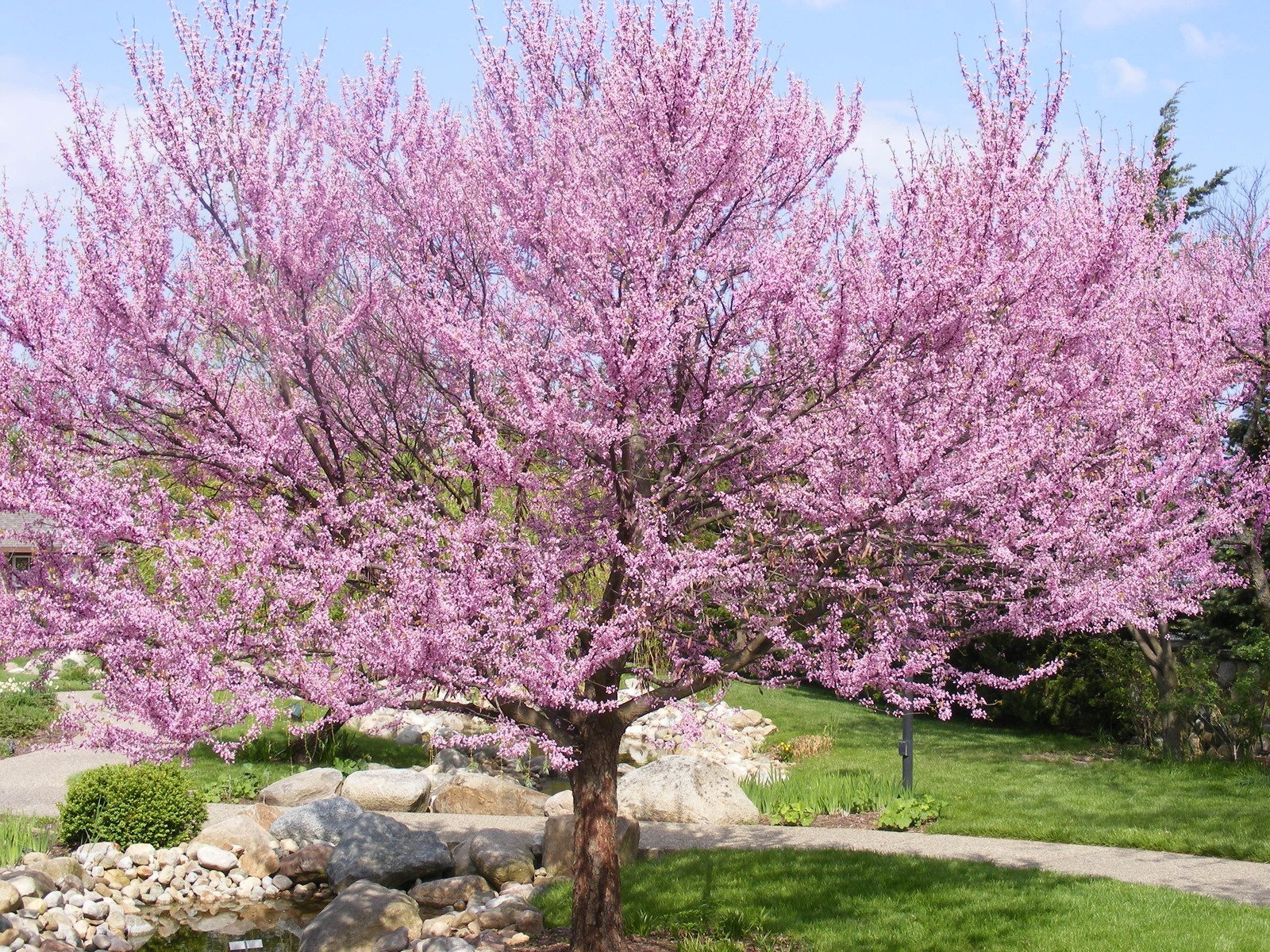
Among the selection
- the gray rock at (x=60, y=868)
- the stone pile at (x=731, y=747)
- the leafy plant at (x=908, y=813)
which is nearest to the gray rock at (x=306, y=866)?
the gray rock at (x=60, y=868)

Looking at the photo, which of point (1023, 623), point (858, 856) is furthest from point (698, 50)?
point (858, 856)

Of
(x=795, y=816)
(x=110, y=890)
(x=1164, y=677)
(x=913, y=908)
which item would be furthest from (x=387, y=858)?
(x=1164, y=677)

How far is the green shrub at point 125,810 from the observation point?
34.3ft

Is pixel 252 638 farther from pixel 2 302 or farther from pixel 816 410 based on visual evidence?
pixel 816 410

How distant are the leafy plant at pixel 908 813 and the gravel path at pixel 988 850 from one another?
0.61ft

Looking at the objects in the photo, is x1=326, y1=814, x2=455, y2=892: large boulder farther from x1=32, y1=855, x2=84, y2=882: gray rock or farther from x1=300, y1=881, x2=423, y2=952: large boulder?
x1=32, y1=855, x2=84, y2=882: gray rock

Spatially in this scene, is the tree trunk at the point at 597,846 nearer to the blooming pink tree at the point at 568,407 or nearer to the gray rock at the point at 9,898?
the blooming pink tree at the point at 568,407

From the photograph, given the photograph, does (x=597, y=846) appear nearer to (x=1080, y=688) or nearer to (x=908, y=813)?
(x=908, y=813)

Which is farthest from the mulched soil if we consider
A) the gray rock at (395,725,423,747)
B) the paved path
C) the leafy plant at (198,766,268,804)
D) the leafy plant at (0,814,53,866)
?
the paved path

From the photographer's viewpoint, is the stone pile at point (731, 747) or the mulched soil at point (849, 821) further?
the stone pile at point (731, 747)

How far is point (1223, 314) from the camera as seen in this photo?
13.2 meters

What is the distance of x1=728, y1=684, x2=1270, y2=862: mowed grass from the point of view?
9672mm

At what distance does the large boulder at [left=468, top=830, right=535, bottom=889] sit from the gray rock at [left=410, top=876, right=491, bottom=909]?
0.47ft

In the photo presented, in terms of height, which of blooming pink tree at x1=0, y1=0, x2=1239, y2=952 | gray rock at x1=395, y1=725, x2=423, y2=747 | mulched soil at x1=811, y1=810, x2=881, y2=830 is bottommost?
mulched soil at x1=811, y1=810, x2=881, y2=830
